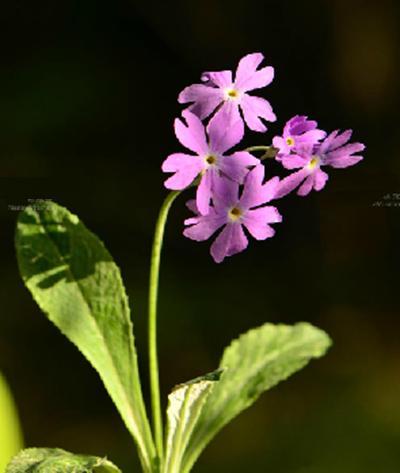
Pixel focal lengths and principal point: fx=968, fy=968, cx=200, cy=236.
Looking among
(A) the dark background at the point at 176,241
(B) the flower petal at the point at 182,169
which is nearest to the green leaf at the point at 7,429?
(A) the dark background at the point at 176,241

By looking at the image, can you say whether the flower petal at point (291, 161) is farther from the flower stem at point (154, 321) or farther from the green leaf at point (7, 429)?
the green leaf at point (7, 429)

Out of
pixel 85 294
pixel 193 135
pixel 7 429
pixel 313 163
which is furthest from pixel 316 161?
pixel 7 429

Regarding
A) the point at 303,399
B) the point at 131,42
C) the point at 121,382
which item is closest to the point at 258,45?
the point at 131,42

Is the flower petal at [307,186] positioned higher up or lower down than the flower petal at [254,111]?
lower down

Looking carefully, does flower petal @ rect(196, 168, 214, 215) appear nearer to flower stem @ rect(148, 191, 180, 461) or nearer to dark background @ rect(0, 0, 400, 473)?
flower stem @ rect(148, 191, 180, 461)

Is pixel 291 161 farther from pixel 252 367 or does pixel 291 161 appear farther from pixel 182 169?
pixel 252 367

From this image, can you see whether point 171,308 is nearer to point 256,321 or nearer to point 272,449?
point 256,321
